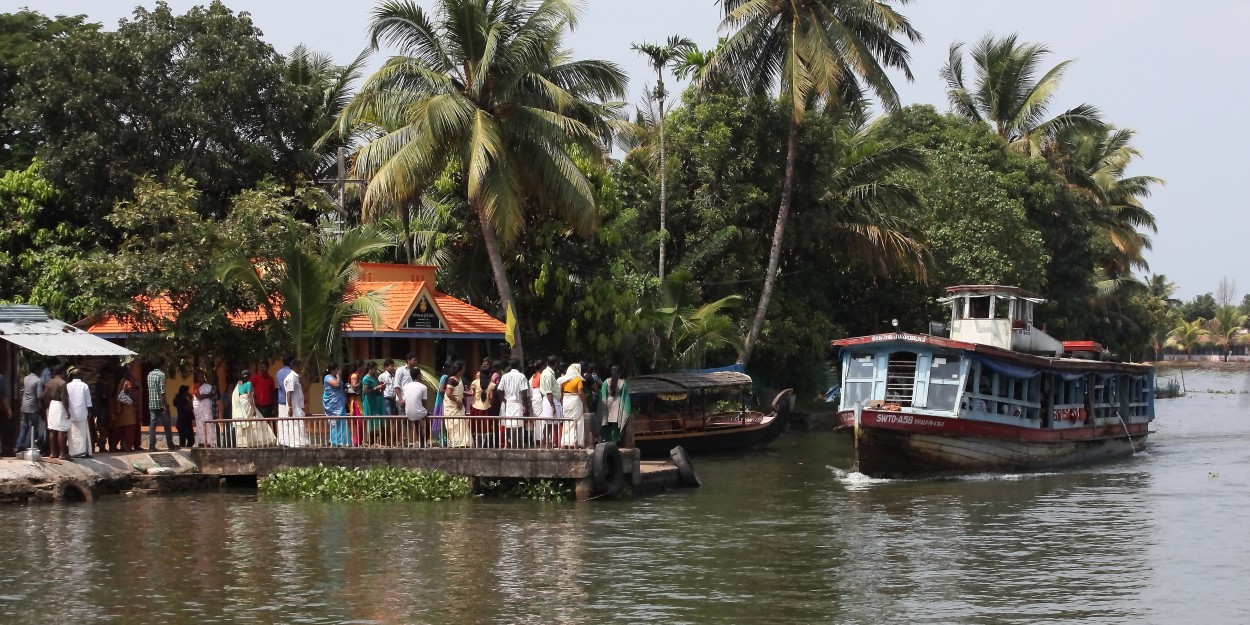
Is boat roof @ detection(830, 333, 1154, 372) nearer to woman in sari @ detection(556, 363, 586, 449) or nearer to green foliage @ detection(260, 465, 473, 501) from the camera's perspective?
woman in sari @ detection(556, 363, 586, 449)

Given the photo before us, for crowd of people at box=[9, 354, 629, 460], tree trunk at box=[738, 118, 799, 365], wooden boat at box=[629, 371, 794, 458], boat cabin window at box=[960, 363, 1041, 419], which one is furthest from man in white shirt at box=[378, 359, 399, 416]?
tree trunk at box=[738, 118, 799, 365]

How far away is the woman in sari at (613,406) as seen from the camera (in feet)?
71.0

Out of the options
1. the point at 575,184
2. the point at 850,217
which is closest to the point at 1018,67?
the point at 850,217

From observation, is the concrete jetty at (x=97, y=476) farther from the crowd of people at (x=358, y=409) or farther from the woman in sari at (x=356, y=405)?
the woman in sari at (x=356, y=405)

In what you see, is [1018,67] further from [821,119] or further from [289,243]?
[289,243]

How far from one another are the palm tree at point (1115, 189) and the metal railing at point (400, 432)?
119 ft

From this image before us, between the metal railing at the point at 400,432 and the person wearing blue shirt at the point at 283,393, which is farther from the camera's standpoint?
the person wearing blue shirt at the point at 283,393

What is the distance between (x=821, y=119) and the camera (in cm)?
3788

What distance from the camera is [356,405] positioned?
2305 cm

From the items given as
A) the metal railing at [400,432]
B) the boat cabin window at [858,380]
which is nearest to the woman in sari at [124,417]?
the metal railing at [400,432]

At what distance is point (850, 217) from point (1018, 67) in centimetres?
1160

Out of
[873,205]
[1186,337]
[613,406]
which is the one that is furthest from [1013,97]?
[1186,337]

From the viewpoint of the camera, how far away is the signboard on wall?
27.1 metres

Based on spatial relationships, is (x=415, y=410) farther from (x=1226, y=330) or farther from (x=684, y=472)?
(x=1226, y=330)
